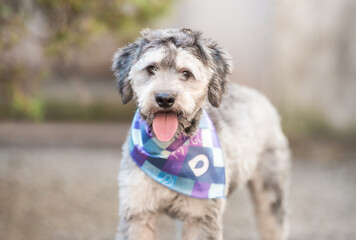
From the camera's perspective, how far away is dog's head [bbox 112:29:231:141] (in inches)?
136

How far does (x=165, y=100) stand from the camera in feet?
11.2

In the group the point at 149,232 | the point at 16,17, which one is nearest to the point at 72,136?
the point at 16,17

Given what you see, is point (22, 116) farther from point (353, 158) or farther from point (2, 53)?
point (353, 158)

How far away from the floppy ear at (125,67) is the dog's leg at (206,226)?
1076 mm

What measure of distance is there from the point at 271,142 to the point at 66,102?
5.75 m

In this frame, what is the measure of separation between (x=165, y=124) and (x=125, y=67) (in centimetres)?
62

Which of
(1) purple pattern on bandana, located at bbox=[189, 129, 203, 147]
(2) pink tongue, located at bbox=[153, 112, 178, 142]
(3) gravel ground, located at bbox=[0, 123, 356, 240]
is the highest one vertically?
(2) pink tongue, located at bbox=[153, 112, 178, 142]

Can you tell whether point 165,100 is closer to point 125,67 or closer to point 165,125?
point 165,125

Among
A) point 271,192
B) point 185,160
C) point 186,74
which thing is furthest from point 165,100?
point 271,192

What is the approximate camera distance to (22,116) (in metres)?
9.62

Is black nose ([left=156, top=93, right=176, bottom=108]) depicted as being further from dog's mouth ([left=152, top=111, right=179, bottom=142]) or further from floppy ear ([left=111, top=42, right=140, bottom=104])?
floppy ear ([left=111, top=42, right=140, bottom=104])

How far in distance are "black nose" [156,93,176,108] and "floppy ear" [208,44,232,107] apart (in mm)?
476

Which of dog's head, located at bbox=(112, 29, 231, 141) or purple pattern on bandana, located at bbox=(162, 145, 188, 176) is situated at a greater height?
dog's head, located at bbox=(112, 29, 231, 141)

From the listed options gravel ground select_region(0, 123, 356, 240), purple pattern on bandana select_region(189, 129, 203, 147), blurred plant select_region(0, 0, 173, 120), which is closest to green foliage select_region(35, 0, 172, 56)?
blurred plant select_region(0, 0, 173, 120)
